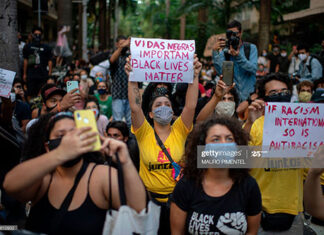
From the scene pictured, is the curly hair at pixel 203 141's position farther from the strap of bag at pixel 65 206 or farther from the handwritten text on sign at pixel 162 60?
the handwritten text on sign at pixel 162 60

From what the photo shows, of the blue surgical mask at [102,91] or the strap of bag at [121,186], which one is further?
the blue surgical mask at [102,91]

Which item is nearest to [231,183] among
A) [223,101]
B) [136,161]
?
[136,161]

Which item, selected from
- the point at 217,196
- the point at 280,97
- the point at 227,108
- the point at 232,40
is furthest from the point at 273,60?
the point at 217,196

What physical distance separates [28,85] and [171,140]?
6.99 m

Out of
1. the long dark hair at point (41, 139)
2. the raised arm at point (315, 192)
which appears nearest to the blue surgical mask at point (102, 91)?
the long dark hair at point (41, 139)

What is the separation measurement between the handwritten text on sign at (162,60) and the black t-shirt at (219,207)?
5.09 feet

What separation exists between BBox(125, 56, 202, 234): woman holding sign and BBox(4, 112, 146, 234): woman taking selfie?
1080 millimetres

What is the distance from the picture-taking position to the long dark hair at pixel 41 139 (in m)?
2.96

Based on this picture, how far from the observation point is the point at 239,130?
3195 mm

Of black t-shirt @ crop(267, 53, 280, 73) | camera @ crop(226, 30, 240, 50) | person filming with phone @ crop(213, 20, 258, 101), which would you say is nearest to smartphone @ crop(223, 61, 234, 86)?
person filming with phone @ crop(213, 20, 258, 101)

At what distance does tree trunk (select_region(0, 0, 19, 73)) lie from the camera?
5973 millimetres

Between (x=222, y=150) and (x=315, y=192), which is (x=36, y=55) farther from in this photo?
(x=315, y=192)

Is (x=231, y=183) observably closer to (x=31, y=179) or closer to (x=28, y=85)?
(x=31, y=179)

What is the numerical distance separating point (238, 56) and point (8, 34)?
354cm
